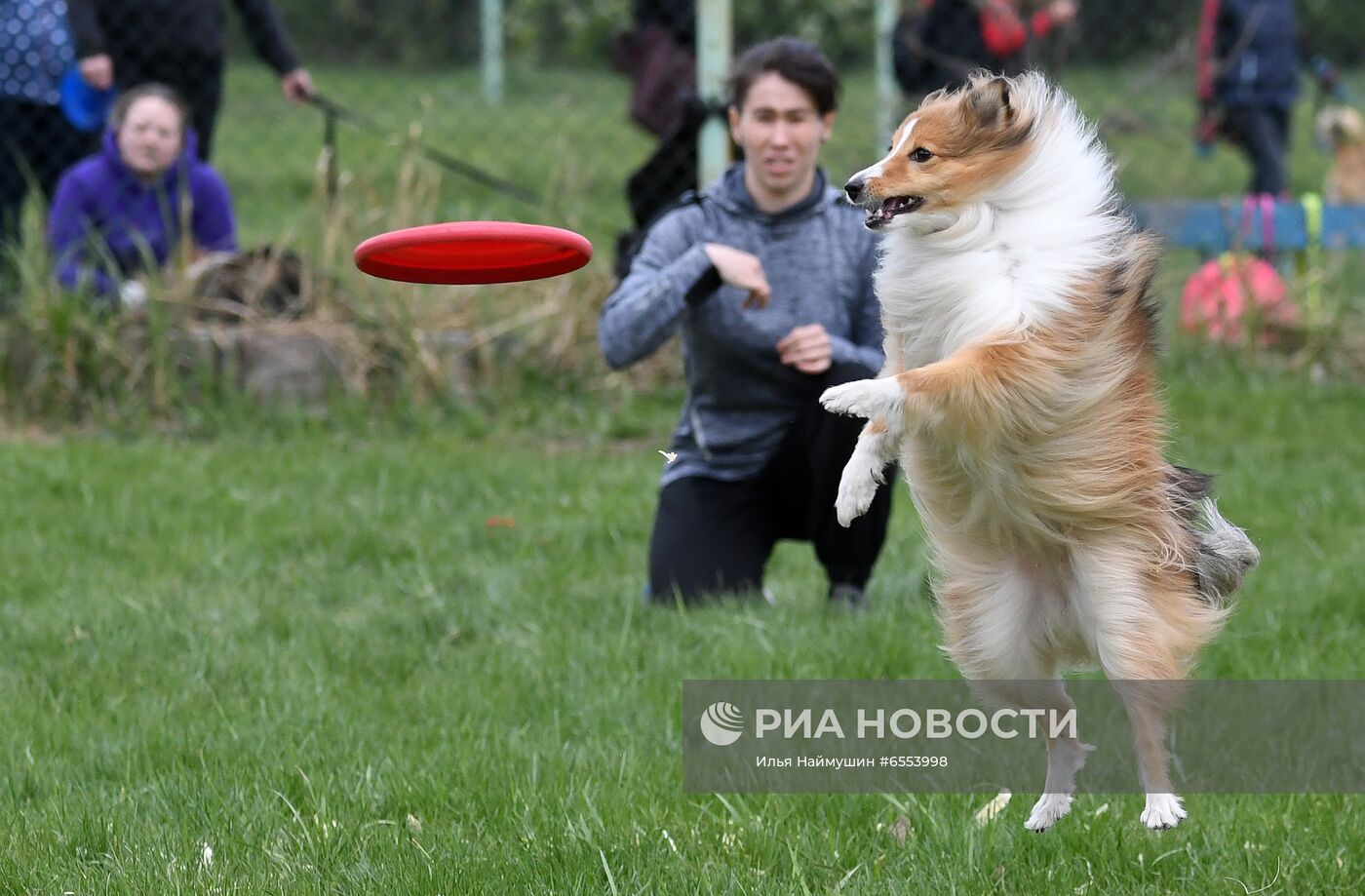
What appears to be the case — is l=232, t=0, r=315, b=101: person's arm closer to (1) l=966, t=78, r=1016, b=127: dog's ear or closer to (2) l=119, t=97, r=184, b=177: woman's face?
(2) l=119, t=97, r=184, b=177: woman's face

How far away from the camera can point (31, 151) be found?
7715 mm

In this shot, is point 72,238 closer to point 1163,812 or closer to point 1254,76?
→ point 1163,812

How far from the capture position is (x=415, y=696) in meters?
4.20

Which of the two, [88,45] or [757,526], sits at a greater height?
[88,45]

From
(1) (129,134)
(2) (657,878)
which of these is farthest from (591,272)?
(2) (657,878)

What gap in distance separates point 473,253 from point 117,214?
445cm

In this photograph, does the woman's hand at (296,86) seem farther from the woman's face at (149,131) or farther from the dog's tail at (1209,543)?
the dog's tail at (1209,543)

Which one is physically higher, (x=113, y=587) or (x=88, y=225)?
(x=88, y=225)

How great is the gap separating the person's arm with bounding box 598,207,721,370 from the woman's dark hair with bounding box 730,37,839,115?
0.41 meters

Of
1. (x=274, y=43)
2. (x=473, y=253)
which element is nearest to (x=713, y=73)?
(x=274, y=43)

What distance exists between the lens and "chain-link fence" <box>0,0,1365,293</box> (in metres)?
7.66

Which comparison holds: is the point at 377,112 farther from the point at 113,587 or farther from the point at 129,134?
the point at 113,587

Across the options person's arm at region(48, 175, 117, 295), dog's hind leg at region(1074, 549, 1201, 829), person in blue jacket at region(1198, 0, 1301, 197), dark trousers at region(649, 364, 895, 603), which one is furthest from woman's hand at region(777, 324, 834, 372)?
person in blue jacket at region(1198, 0, 1301, 197)

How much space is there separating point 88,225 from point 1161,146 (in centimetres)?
604
